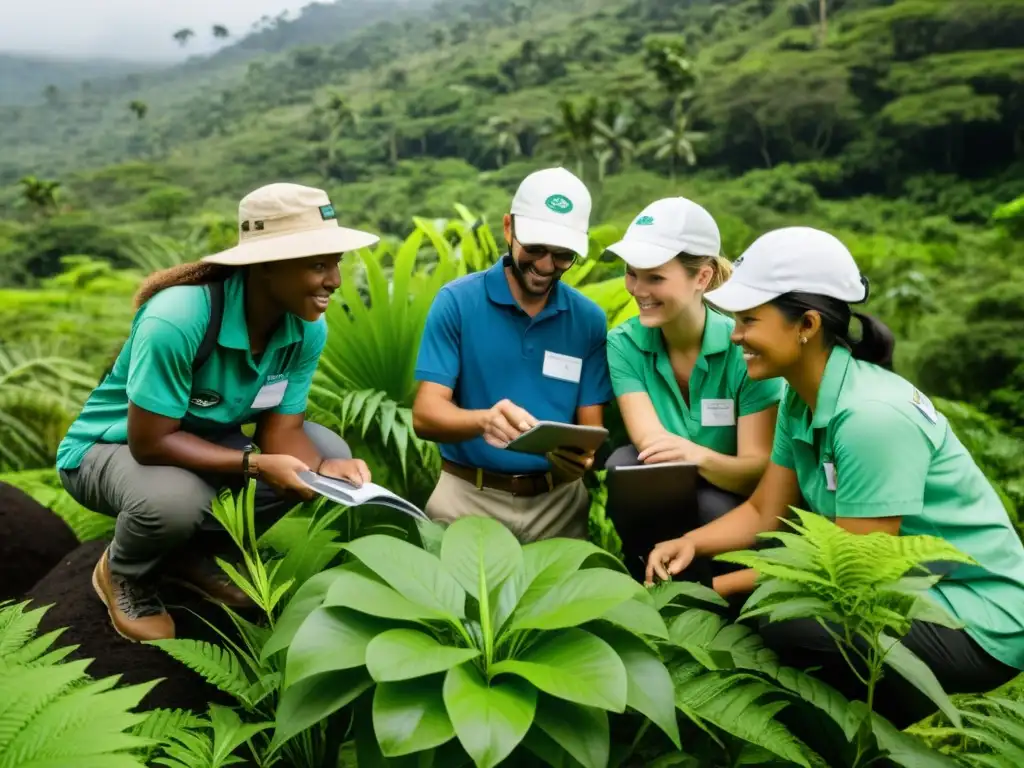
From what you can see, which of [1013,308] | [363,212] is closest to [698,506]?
[1013,308]

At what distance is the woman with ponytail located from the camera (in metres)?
2.63

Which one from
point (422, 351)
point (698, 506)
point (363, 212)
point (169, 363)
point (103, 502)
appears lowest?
point (363, 212)

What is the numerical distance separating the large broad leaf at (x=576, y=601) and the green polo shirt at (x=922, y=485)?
0.66 metres

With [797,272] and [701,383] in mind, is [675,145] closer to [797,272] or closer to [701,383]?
[701,383]

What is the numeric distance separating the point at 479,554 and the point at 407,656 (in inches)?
13.9

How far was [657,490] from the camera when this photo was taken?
2.60 metres

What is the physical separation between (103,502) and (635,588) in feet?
5.98

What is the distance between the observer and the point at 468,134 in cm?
6650

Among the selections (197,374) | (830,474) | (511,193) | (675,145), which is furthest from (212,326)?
(675,145)

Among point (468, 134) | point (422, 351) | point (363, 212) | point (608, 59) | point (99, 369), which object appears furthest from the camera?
point (608, 59)

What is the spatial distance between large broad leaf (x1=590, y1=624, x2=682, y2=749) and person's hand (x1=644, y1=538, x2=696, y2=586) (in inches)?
24.1

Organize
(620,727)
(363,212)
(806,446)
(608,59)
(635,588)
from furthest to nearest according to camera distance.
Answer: (608,59)
(363,212)
(806,446)
(620,727)
(635,588)

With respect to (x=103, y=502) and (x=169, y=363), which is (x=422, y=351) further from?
(x=103, y=502)

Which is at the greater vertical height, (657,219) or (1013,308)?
(657,219)
